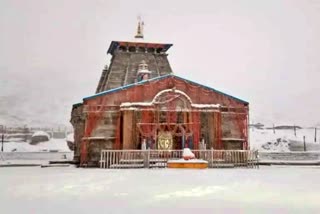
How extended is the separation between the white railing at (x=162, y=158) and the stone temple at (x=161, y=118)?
44cm

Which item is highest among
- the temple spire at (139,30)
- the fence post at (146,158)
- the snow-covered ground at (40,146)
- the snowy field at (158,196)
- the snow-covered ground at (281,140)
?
the temple spire at (139,30)

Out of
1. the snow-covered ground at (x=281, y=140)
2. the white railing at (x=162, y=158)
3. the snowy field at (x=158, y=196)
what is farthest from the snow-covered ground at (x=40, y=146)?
the snow-covered ground at (x=281, y=140)

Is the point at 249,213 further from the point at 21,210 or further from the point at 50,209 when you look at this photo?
the point at 21,210

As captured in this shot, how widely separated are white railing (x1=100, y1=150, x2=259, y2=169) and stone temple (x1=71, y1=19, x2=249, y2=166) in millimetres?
439

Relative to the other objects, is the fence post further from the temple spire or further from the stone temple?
the temple spire

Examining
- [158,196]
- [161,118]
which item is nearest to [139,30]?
[161,118]

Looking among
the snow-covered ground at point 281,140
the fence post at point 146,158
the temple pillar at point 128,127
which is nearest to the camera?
the fence post at point 146,158

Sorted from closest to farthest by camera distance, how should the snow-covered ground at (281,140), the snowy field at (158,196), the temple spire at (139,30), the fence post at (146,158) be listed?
the snowy field at (158,196), the fence post at (146,158), the snow-covered ground at (281,140), the temple spire at (139,30)

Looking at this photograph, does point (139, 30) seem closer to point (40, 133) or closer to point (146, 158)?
point (40, 133)

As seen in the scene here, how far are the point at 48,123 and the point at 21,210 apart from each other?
19.5 ft

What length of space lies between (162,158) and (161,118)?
103 cm

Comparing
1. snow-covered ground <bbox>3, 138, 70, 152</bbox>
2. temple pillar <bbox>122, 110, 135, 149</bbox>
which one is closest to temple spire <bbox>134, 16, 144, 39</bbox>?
temple pillar <bbox>122, 110, 135, 149</bbox>

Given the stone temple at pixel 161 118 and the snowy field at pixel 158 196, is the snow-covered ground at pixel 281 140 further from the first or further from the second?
the snowy field at pixel 158 196

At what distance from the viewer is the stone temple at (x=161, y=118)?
8.41 m
